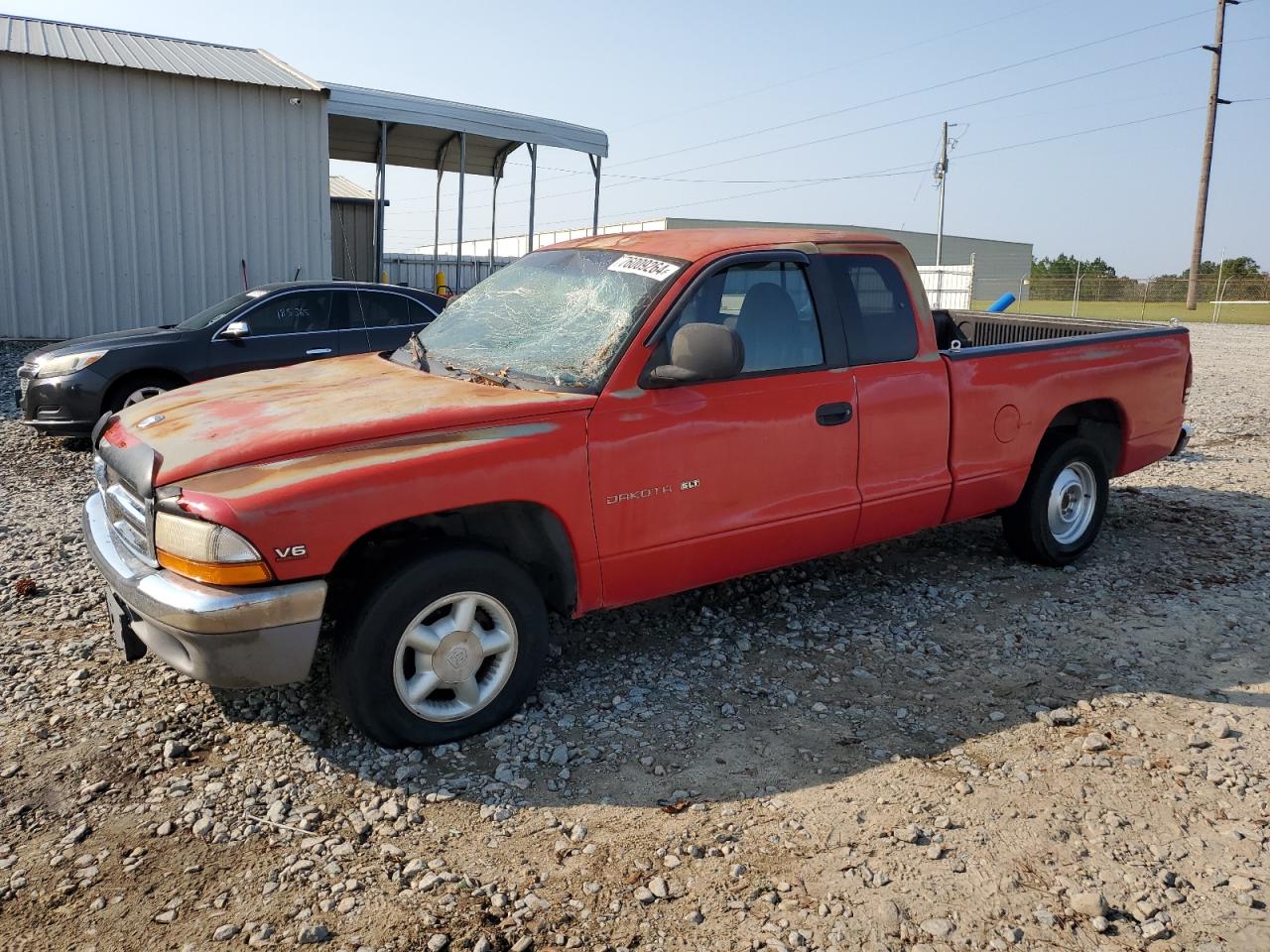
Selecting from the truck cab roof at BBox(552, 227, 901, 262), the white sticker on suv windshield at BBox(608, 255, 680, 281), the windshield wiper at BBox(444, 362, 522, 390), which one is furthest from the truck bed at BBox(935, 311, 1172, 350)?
the windshield wiper at BBox(444, 362, 522, 390)

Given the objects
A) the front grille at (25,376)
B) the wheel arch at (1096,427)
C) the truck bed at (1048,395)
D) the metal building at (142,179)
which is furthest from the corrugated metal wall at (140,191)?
the wheel arch at (1096,427)

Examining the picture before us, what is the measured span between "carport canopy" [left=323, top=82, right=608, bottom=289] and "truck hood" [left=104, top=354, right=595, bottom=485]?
13493 millimetres

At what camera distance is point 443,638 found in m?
3.49

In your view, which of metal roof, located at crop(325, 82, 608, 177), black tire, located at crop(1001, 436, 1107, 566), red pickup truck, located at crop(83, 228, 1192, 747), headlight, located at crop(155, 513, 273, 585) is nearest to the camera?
headlight, located at crop(155, 513, 273, 585)

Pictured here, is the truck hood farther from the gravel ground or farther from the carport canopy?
the carport canopy

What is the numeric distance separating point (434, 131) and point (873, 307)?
16.0 m

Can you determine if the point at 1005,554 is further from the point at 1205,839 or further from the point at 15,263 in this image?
the point at 15,263

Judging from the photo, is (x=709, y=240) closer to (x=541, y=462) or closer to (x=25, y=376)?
(x=541, y=462)

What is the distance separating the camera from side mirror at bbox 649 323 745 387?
12.3ft

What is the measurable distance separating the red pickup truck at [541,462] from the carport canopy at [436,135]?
42.7ft

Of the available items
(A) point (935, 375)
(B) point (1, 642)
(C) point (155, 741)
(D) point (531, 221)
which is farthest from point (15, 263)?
(A) point (935, 375)

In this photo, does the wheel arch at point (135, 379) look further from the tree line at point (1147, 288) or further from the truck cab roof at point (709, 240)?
the tree line at point (1147, 288)

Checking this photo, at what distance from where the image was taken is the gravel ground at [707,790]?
2.74m

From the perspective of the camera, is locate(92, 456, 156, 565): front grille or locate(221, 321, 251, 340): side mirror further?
locate(221, 321, 251, 340): side mirror
